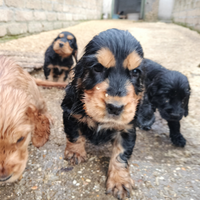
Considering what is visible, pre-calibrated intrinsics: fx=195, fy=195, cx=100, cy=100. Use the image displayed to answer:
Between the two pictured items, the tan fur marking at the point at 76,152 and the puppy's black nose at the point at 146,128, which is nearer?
the tan fur marking at the point at 76,152

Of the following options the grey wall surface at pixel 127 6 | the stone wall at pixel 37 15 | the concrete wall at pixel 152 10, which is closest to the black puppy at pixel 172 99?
the stone wall at pixel 37 15

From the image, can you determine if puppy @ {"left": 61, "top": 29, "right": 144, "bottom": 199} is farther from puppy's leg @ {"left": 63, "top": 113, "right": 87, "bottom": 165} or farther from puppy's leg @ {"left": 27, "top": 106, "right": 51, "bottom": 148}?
puppy's leg @ {"left": 27, "top": 106, "right": 51, "bottom": 148}

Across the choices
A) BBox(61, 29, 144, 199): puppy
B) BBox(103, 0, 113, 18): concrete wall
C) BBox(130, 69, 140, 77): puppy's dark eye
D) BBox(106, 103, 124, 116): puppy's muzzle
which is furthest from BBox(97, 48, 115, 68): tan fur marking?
BBox(103, 0, 113, 18): concrete wall

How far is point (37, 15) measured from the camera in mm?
6695

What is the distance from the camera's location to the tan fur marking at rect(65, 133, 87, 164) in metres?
2.10

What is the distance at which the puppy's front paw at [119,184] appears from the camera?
1.77 metres

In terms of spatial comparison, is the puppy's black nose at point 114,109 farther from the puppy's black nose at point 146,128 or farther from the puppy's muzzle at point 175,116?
the puppy's black nose at point 146,128

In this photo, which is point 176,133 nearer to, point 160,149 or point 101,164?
point 160,149

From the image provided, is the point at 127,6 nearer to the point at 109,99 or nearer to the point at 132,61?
the point at 132,61

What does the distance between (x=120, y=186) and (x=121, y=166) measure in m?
0.18

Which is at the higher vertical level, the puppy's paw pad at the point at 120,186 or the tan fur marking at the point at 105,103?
the tan fur marking at the point at 105,103

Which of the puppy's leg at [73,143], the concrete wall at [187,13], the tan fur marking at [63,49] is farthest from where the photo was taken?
the concrete wall at [187,13]

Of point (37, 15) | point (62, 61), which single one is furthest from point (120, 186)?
point (37, 15)

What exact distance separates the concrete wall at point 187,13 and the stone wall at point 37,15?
5.91 m
